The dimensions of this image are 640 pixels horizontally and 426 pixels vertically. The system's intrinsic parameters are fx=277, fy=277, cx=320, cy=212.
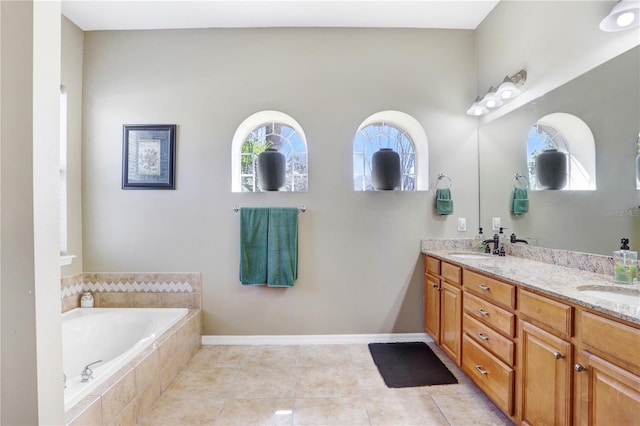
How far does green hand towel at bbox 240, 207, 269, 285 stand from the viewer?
98.9 inches

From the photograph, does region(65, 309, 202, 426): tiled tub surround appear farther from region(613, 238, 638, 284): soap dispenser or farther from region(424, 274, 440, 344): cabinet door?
region(613, 238, 638, 284): soap dispenser

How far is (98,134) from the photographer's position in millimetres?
2570

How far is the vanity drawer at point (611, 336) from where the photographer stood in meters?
0.93

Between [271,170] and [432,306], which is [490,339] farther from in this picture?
[271,170]

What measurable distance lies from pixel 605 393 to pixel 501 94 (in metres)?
2.08

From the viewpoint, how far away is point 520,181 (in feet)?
7.23

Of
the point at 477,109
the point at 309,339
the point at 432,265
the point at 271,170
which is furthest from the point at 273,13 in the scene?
the point at 309,339

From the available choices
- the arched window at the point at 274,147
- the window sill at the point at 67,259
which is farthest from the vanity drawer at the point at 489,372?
the window sill at the point at 67,259

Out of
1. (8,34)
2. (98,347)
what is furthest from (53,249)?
(98,347)

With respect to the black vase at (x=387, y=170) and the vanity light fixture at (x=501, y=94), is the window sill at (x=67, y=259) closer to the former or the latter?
the black vase at (x=387, y=170)

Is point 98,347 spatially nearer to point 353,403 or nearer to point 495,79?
point 353,403

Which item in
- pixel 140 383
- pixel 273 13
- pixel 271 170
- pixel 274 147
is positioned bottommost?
pixel 140 383

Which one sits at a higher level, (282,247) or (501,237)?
(501,237)

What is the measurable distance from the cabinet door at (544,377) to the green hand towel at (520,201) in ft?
3.69
